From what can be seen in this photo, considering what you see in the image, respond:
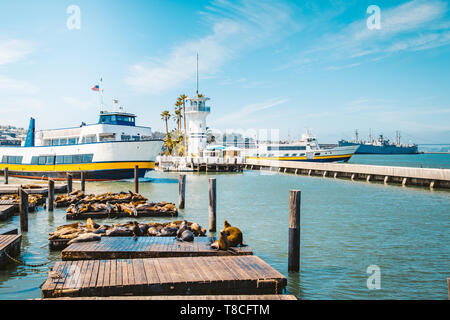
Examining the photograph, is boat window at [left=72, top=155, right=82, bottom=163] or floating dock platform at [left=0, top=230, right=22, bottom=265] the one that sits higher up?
boat window at [left=72, top=155, right=82, bottom=163]

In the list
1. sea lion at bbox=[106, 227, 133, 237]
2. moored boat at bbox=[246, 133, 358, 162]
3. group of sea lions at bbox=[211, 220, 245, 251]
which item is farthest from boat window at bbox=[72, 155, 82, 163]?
moored boat at bbox=[246, 133, 358, 162]

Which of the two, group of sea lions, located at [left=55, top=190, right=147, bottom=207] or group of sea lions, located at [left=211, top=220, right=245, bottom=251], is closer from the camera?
group of sea lions, located at [left=211, top=220, right=245, bottom=251]

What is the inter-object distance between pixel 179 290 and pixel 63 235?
5.84 metres

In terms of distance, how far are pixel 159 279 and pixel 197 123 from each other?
51.2 meters

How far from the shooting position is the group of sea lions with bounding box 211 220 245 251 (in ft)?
29.6

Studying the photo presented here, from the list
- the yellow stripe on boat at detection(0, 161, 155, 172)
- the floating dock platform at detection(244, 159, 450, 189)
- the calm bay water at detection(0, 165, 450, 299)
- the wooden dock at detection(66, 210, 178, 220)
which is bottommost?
the calm bay water at detection(0, 165, 450, 299)

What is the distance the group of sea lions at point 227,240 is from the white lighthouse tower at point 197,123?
154 feet

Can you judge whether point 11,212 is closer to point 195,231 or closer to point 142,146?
point 195,231

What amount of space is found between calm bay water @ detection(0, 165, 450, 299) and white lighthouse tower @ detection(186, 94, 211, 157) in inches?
1323

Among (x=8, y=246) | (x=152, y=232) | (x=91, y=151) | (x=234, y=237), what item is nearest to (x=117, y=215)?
(x=152, y=232)

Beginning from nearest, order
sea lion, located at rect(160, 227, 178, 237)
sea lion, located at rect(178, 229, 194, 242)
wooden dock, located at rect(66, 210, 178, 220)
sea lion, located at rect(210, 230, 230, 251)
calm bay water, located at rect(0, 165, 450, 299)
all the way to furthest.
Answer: calm bay water, located at rect(0, 165, 450, 299) < sea lion, located at rect(210, 230, 230, 251) < sea lion, located at rect(178, 229, 194, 242) < sea lion, located at rect(160, 227, 178, 237) < wooden dock, located at rect(66, 210, 178, 220)

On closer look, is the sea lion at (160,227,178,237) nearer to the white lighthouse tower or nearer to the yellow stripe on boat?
the yellow stripe on boat

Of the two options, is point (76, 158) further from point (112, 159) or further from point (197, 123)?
point (197, 123)

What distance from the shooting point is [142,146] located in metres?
32.2
